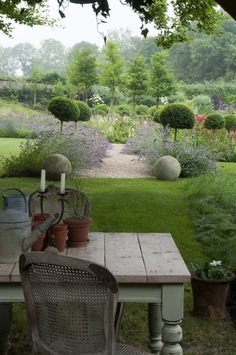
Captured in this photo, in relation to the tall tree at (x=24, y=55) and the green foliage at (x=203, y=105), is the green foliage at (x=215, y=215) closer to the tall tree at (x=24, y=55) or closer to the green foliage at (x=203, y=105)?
the green foliage at (x=203, y=105)

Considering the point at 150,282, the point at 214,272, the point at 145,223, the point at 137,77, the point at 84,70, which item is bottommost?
the point at 145,223

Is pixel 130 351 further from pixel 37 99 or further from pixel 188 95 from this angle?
pixel 188 95

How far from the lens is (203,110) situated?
24.1 metres

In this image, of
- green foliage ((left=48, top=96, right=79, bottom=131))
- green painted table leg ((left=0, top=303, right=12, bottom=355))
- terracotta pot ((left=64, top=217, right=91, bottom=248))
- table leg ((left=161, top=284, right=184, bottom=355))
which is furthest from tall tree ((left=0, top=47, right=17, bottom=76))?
table leg ((left=161, top=284, right=184, bottom=355))

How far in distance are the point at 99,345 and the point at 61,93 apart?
86.3 ft

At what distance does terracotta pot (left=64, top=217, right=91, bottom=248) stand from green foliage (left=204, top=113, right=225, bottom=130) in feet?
40.9

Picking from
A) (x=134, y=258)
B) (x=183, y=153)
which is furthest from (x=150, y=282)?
(x=183, y=153)

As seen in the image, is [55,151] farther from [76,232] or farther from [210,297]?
[76,232]

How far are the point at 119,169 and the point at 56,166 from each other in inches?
82.2

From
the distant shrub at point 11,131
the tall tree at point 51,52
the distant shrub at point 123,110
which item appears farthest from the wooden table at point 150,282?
the tall tree at point 51,52

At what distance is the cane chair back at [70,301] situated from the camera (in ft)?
6.81

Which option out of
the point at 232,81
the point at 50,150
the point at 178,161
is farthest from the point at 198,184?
the point at 232,81

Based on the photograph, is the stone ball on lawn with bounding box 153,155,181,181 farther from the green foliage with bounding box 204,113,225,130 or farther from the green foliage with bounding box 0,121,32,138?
the green foliage with bounding box 0,121,32,138

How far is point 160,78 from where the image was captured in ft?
75.5
